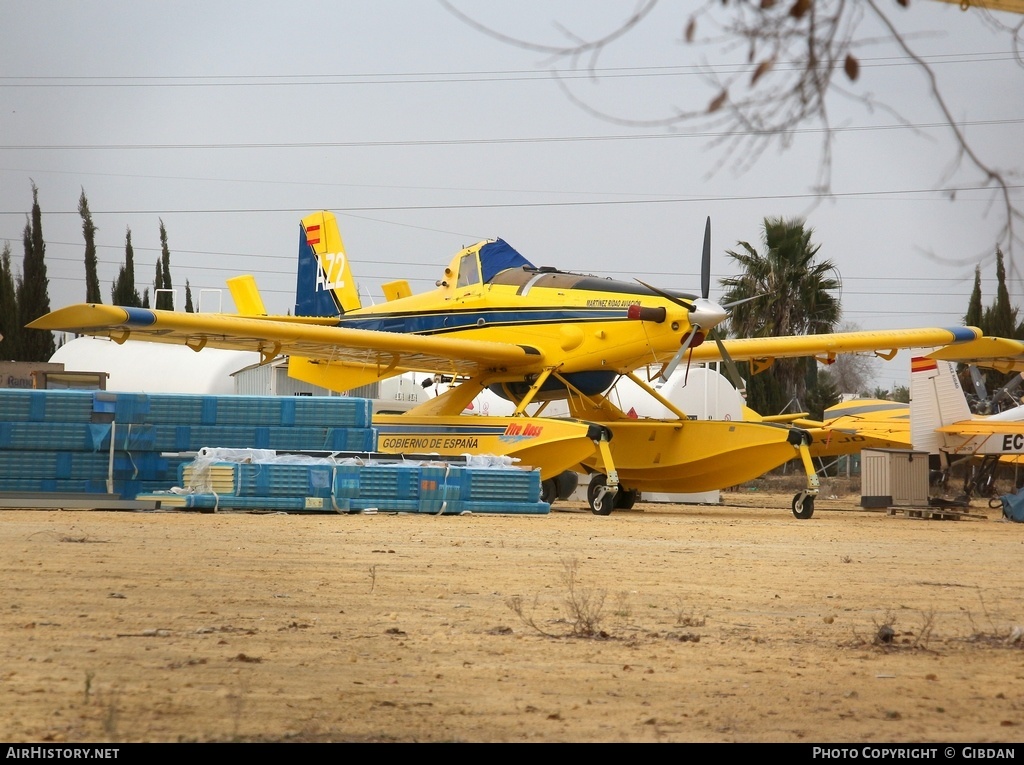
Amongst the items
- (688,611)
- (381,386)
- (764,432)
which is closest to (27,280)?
(381,386)

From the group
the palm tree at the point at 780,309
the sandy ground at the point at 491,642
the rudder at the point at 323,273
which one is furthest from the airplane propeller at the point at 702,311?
the palm tree at the point at 780,309

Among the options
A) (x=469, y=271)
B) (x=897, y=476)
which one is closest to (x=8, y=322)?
(x=469, y=271)

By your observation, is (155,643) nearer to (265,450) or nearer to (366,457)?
(265,450)

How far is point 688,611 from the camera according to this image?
697 cm

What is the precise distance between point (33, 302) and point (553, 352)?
997 inches

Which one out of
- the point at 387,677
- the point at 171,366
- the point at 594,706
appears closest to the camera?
the point at 594,706

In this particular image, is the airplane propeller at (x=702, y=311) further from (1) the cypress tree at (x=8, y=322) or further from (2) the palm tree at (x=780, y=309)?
(1) the cypress tree at (x=8, y=322)

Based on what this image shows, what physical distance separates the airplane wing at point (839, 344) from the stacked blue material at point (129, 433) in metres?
7.04

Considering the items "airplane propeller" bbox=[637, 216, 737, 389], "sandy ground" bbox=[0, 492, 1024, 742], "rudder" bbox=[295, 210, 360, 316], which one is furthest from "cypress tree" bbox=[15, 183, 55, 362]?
"sandy ground" bbox=[0, 492, 1024, 742]

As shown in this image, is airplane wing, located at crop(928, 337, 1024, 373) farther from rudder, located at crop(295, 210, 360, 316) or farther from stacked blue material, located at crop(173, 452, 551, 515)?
rudder, located at crop(295, 210, 360, 316)

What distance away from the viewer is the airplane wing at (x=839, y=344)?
19.7 metres

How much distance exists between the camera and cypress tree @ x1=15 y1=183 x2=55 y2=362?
37.0 metres

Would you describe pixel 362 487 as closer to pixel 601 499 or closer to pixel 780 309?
pixel 601 499
